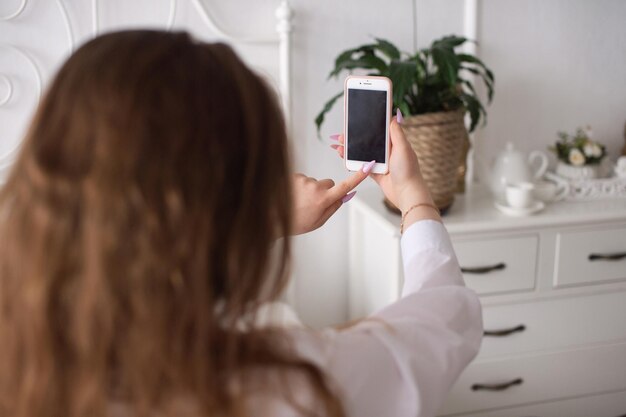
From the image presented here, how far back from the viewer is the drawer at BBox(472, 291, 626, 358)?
1886mm

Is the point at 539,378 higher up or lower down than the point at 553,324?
lower down

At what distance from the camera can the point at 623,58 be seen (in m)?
2.25

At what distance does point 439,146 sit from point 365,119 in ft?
1.84

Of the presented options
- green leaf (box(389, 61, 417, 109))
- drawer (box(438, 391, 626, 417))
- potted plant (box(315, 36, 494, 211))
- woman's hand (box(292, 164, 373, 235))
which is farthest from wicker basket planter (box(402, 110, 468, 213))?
woman's hand (box(292, 164, 373, 235))

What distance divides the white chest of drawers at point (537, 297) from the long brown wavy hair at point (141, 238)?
1159 mm

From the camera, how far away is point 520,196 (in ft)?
6.12

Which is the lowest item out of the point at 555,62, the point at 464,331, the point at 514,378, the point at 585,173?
the point at 514,378

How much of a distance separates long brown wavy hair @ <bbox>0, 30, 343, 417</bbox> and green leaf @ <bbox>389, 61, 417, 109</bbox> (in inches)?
41.3

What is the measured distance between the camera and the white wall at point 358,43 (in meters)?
1.86

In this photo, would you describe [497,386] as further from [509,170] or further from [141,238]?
[141,238]

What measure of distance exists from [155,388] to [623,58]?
2052mm

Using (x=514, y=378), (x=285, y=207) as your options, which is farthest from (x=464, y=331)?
(x=514, y=378)

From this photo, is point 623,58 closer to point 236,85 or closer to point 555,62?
point 555,62

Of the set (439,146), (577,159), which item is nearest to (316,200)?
(439,146)
